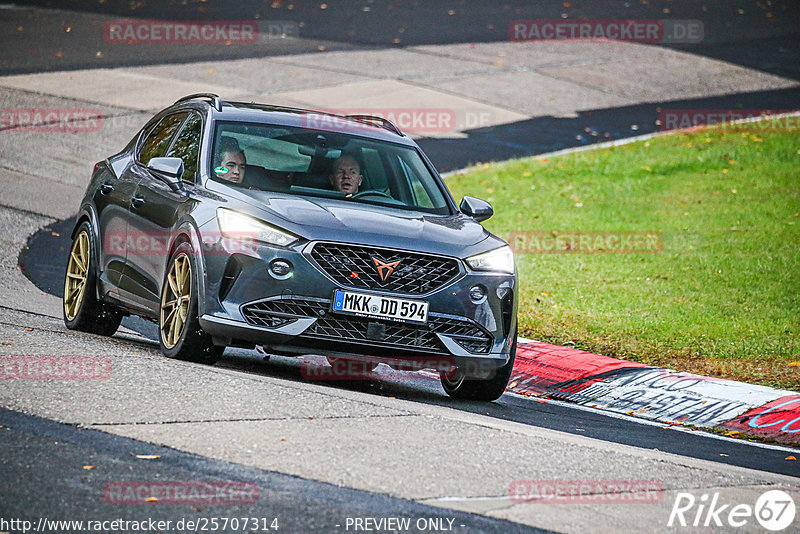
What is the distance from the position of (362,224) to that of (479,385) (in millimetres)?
1503

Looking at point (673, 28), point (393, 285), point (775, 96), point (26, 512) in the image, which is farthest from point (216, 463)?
point (673, 28)

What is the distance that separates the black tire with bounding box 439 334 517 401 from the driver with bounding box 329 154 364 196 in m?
1.44

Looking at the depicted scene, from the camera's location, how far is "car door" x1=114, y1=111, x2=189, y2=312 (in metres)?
9.06

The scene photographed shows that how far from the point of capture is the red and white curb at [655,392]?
9039 mm

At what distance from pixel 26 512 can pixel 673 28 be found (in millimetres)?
29927

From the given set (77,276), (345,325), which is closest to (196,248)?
(345,325)

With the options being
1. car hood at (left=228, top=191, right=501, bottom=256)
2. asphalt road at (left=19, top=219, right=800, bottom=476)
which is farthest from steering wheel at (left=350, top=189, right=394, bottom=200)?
asphalt road at (left=19, top=219, right=800, bottom=476)

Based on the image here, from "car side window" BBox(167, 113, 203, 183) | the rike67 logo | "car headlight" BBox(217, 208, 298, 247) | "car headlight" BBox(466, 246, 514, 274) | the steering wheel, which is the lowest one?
the rike67 logo

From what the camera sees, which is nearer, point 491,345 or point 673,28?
point 491,345

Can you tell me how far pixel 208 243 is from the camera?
8.05 metres

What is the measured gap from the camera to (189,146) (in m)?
9.30

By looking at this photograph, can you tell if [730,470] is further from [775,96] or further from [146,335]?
[775,96]

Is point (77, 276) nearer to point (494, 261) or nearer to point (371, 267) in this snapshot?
point (371, 267)

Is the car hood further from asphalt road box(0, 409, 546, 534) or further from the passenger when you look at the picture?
asphalt road box(0, 409, 546, 534)
